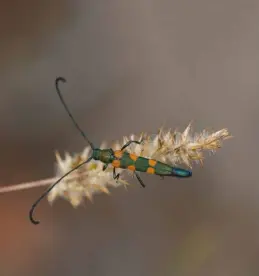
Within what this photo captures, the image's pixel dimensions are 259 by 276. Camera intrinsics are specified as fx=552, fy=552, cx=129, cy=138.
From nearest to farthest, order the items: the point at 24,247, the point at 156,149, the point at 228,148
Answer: the point at 156,149 < the point at 24,247 < the point at 228,148

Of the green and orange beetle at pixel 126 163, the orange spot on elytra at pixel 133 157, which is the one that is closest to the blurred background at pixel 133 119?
the green and orange beetle at pixel 126 163

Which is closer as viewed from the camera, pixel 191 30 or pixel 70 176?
pixel 70 176

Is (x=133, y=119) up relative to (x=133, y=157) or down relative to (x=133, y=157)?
up

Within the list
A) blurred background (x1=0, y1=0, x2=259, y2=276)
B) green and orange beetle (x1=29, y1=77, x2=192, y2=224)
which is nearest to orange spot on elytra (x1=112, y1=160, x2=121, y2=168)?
green and orange beetle (x1=29, y1=77, x2=192, y2=224)

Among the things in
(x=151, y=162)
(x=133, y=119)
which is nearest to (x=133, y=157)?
(x=151, y=162)

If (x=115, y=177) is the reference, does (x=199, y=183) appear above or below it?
above

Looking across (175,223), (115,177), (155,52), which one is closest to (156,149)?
(115,177)

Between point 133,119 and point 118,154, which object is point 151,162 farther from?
point 133,119

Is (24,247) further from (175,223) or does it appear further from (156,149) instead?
(156,149)

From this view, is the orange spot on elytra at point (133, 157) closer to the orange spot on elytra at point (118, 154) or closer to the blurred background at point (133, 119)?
the orange spot on elytra at point (118, 154)
